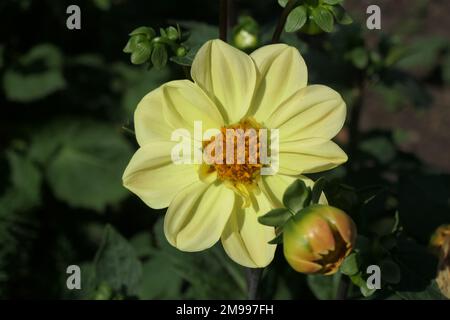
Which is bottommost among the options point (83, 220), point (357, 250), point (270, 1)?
point (83, 220)

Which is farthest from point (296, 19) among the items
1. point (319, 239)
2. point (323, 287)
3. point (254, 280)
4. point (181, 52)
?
point (323, 287)

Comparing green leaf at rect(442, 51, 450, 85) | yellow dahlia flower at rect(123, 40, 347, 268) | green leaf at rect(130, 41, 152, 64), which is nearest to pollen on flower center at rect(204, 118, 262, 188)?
yellow dahlia flower at rect(123, 40, 347, 268)

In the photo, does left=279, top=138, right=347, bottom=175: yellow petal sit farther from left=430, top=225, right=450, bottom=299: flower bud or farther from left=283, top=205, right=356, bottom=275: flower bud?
left=430, top=225, right=450, bottom=299: flower bud

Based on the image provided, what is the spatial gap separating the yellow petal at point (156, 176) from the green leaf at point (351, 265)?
1.20ft

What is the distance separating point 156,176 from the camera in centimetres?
150

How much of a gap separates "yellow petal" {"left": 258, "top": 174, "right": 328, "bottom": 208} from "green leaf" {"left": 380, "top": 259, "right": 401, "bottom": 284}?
0.27 meters

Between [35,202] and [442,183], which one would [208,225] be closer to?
[442,183]

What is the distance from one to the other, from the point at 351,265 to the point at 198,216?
341mm

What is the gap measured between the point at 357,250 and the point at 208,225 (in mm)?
327

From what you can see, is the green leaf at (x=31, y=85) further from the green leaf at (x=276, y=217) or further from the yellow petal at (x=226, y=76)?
the green leaf at (x=276, y=217)

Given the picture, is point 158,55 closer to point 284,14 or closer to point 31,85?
point 284,14

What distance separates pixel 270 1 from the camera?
10.8 feet

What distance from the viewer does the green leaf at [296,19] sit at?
60.6 inches
